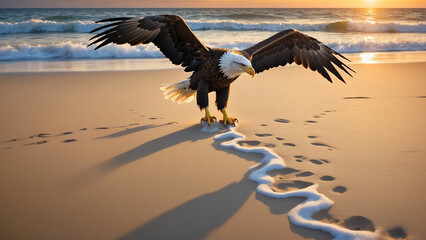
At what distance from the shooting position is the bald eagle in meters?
3.59

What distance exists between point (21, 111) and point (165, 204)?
3.01 m

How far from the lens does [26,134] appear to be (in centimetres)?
359

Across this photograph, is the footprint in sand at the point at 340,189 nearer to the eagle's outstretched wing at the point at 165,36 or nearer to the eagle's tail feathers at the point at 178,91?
the eagle's outstretched wing at the point at 165,36

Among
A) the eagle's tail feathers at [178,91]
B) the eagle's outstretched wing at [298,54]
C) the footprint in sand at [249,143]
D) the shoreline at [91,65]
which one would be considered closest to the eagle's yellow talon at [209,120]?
the eagle's tail feathers at [178,91]

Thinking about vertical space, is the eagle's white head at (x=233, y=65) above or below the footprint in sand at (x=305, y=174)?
above

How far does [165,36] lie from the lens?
12.6 ft

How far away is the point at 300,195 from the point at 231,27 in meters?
21.6

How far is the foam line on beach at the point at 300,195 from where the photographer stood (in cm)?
190

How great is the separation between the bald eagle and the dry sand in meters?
0.42

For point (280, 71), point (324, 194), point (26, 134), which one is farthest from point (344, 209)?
point (280, 71)

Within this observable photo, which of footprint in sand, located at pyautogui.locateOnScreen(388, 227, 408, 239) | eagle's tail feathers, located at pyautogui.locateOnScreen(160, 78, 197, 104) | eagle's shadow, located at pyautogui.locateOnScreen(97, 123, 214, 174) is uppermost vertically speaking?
eagle's tail feathers, located at pyautogui.locateOnScreen(160, 78, 197, 104)

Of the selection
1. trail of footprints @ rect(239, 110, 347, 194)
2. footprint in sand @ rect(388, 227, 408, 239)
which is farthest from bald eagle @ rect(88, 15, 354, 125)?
footprint in sand @ rect(388, 227, 408, 239)

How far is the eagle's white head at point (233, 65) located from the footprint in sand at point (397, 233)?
6.50 ft

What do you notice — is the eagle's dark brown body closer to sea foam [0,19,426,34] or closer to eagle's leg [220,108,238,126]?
eagle's leg [220,108,238,126]
